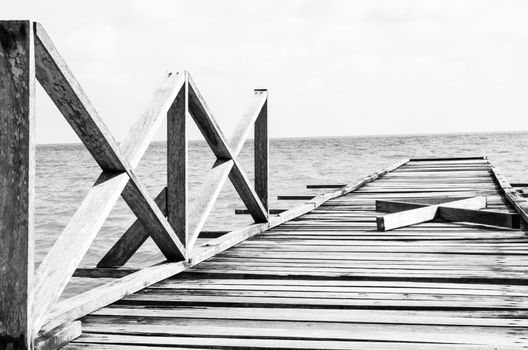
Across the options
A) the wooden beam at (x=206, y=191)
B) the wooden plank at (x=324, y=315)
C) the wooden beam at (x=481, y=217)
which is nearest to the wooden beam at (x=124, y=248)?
the wooden beam at (x=206, y=191)

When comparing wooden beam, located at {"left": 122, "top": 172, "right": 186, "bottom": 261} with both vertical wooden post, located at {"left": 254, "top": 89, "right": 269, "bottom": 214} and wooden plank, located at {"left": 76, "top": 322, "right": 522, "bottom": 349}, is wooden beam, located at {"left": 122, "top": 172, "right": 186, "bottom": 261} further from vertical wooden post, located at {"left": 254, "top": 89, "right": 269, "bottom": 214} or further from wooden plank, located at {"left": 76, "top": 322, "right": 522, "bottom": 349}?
vertical wooden post, located at {"left": 254, "top": 89, "right": 269, "bottom": 214}

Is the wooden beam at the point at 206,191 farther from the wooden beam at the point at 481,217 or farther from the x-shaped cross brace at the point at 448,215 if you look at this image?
the wooden beam at the point at 481,217

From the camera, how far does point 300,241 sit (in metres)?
5.32

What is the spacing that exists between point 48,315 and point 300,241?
2.88 m

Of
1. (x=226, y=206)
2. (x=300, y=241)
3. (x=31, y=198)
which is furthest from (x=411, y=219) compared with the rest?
(x=226, y=206)

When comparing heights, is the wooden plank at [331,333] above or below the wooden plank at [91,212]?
below

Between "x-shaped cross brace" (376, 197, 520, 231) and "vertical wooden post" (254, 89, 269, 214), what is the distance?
0.93m

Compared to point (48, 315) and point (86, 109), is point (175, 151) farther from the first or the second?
point (48, 315)

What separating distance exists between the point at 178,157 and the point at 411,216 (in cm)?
276

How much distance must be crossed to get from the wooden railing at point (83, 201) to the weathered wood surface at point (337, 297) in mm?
129

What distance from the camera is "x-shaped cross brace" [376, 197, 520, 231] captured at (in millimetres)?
5730

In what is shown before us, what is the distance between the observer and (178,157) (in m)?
4.03

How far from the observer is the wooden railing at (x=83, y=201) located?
2.24m

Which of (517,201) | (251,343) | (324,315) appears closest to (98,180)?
(251,343)
